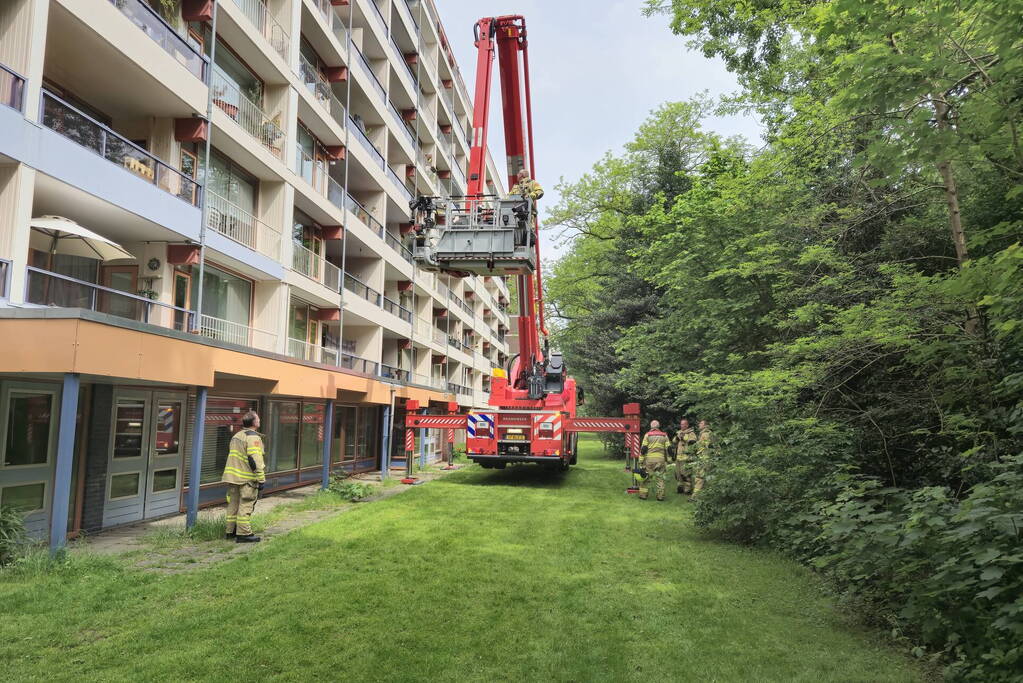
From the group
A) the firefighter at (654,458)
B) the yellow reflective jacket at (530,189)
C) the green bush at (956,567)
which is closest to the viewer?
the green bush at (956,567)

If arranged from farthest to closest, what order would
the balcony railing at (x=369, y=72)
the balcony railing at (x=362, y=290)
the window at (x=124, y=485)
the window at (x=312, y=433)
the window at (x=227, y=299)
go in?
the balcony railing at (x=369, y=72) < the balcony railing at (x=362, y=290) < the window at (x=312, y=433) < the window at (x=227, y=299) < the window at (x=124, y=485)

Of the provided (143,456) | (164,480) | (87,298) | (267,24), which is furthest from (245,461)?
(267,24)

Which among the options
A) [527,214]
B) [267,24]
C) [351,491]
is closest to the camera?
[527,214]

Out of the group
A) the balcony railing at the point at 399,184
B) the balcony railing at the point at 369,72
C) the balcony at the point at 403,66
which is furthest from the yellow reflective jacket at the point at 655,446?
the balcony at the point at 403,66

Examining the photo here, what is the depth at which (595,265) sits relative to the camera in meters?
30.9

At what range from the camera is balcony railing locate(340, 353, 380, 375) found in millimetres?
21547

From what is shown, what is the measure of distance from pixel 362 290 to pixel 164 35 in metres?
11.8

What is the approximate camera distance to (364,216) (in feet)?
74.6

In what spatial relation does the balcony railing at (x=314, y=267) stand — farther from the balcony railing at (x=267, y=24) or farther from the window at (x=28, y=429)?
the window at (x=28, y=429)

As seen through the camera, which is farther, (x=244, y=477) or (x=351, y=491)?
(x=351, y=491)

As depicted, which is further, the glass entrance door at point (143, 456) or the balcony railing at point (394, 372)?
the balcony railing at point (394, 372)

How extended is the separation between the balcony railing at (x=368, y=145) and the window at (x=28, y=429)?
Answer: 14.3 m

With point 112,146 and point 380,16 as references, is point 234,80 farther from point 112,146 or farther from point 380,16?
point 380,16

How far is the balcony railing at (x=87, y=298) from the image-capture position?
28.9 feet
